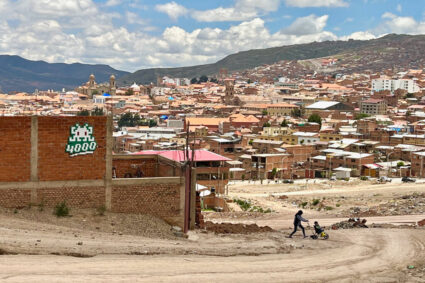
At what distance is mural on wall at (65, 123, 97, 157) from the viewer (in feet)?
43.0

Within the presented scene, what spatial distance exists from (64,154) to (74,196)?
3.17ft

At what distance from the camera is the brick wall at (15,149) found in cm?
1266

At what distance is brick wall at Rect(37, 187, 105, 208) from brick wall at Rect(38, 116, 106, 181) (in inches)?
9.7

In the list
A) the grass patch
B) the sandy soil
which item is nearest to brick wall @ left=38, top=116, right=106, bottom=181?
the sandy soil

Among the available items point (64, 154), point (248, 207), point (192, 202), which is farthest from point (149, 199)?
point (248, 207)

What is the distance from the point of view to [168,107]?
109 meters

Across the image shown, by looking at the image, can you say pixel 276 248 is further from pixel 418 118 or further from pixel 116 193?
pixel 418 118

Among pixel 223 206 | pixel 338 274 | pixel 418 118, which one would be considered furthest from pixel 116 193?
pixel 418 118

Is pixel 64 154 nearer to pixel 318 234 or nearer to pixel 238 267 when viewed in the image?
pixel 238 267

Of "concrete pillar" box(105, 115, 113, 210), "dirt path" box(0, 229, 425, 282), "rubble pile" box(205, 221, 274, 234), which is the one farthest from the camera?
"rubble pile" box(205, 221, 274, 234)

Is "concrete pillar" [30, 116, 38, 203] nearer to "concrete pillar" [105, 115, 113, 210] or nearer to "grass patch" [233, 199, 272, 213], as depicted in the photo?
"concrete pillar" [105, 115, 113, 210]

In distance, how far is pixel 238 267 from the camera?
11.0m

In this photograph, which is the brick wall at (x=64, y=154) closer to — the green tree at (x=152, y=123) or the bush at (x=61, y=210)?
the bush at (x=61, y=210)

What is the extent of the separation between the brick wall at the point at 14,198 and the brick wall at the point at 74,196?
0.25 metres
